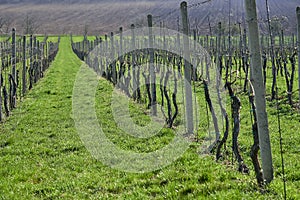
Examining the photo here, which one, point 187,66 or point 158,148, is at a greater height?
point 187,66

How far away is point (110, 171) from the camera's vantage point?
18.0 ft

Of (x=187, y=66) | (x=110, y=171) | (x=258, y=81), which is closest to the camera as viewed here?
(x=258, y=81)

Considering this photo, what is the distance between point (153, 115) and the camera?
9.19 m

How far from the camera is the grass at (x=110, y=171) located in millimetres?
4402

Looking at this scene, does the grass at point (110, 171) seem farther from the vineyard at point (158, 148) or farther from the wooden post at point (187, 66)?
the wooden post at point (187, 66)

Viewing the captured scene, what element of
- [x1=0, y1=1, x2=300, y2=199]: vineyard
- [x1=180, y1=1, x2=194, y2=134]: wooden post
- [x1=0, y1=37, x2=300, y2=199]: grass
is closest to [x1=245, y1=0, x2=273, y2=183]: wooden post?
[x1=0, y1=1, x2=300, y2=199]: vineyard

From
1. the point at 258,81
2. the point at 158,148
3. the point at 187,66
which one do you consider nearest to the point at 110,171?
the point at 158,148

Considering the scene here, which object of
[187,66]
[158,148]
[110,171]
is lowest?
[110,171]

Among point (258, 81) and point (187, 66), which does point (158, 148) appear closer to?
point (187, 66)

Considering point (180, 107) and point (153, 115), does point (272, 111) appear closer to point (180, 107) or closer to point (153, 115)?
point (180, 107)

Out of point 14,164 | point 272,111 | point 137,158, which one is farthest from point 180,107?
point 14,164

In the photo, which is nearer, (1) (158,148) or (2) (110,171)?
(2) (110,171)

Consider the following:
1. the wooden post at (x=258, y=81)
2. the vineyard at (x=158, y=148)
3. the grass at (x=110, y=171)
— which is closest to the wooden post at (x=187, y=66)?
the vineyard at (x=158, y=148)

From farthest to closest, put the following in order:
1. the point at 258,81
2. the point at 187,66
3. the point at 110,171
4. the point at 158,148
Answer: the point at 187,66, the point at 158,148, the point at 110,171, the point at 258,81
